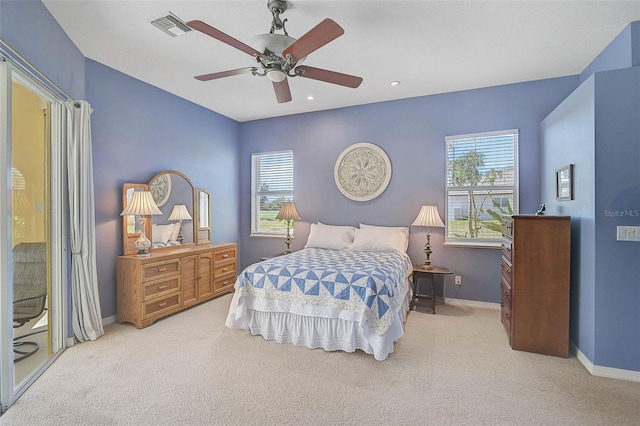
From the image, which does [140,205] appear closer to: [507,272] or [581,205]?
[507,272]

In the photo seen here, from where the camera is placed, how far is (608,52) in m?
2.96

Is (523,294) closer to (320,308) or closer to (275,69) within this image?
(320,308)

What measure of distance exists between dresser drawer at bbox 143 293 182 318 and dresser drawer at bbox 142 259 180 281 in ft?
0.84

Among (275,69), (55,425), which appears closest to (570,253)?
(275,69)

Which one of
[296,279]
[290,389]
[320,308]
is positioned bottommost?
[290,389]

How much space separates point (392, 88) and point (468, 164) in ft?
4.61

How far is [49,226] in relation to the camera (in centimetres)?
272

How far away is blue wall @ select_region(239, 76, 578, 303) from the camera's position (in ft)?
12.8

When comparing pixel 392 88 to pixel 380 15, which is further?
pixel 392 88

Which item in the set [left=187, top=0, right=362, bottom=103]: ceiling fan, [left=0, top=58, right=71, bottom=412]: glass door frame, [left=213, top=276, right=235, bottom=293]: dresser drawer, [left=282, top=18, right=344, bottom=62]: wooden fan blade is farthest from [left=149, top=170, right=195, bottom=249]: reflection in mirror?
[left=282, top=18, right=344, bottom=62]: wooden fan blade

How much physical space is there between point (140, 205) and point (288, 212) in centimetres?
202

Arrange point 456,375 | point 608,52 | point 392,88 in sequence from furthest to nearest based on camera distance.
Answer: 1. point 392,88
2. point 608,52
3. point 456,375

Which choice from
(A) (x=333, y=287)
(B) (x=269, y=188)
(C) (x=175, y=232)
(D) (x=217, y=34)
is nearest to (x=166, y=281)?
(C) (x=175, y=232)

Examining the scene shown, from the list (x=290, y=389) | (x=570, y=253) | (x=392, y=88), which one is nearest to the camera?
(x=290, y=389)
